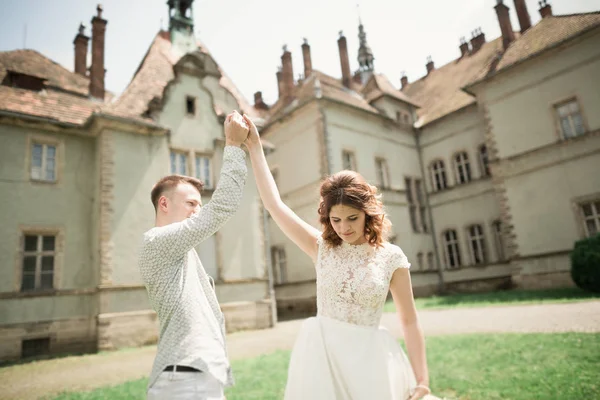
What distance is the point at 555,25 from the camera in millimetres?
19609

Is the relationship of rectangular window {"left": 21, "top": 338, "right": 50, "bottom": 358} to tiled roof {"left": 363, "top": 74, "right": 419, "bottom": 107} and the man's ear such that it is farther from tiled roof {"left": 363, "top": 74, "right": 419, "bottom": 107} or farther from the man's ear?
tiled roof {"left": 363, "top": 74, "right": 419, "bottom": 107}

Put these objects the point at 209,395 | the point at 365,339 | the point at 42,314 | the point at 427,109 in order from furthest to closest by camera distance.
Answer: the point at 427,109 < the point at 42,314 < the point at 365,339 < the point at 209,395

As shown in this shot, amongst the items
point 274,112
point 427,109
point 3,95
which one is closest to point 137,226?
point 3,95

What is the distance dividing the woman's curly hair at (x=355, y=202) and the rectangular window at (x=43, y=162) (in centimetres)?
1461

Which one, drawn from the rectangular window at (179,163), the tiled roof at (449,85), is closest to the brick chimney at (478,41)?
the tiled roof at (449,85)

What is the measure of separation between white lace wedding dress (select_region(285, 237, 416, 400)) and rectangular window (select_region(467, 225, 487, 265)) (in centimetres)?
2300

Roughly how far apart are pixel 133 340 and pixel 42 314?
3.13 m

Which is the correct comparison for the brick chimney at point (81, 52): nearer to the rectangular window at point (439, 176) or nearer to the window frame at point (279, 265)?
the window frame at point (279, 265)

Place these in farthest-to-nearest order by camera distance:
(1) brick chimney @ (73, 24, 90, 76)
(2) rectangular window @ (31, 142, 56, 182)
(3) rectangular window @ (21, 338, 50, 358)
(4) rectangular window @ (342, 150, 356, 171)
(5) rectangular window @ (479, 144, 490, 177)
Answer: (5) rectangular window @ (479, 144, 490, 177), (4) rectangular window @ (342, 150, 356, 171), (1) brick chimney @ (73, 24, 90, 76), (2) rectangular window @ (31, 142, 56, 182), (3) rectangular window @ (21, 338, 50, 358)

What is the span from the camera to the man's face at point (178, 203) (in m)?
2.34

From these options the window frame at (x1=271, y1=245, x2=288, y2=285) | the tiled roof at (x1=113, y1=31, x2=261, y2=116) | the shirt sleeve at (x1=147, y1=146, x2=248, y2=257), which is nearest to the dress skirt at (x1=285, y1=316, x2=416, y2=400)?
the shirt sleeve at (x1=147, y1=146, x2=248, y2=257)

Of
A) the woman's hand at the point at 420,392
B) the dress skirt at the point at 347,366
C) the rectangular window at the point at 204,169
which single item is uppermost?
the rectangular window at the point at 204,169

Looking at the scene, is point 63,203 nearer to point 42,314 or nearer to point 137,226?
point 137,226

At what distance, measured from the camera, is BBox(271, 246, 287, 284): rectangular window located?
22.9 meters
